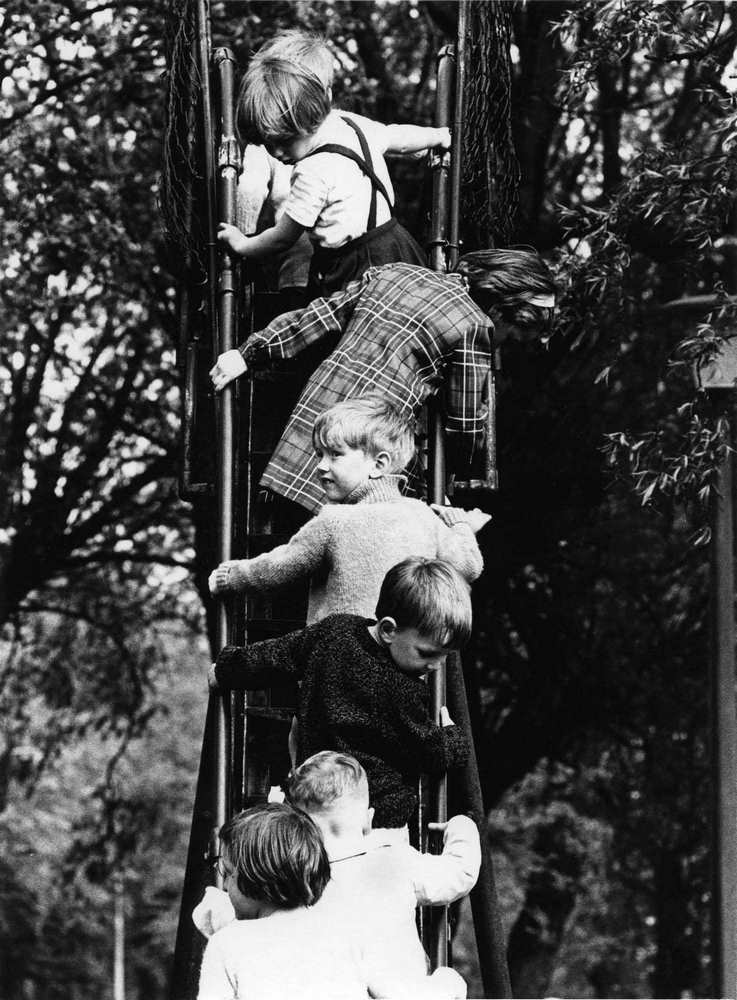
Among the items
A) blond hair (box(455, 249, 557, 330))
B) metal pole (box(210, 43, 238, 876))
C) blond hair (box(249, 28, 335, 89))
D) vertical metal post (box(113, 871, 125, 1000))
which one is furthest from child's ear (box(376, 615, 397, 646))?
vertical metal post (box(113, 871, 125, 1000))

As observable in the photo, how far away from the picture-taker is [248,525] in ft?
20.5

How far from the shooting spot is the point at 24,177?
41.2ft

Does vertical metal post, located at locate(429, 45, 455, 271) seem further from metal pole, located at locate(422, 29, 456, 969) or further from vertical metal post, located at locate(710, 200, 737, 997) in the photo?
vertical metal post, located at locate(710, 200, 737, 997)

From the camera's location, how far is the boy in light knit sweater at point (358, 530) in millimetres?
4930

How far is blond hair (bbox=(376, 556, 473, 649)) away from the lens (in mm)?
4523

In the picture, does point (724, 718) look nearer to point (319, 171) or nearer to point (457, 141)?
point (457, 141)

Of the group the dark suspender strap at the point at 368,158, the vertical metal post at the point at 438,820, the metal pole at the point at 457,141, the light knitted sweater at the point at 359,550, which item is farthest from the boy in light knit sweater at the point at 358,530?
the metal pole at the point at 457,141

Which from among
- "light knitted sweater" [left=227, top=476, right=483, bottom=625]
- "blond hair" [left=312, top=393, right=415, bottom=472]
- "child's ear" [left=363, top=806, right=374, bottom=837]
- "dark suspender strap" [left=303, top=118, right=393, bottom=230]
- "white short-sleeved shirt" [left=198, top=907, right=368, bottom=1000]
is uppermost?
"dark suspender strap" [left=303, top=118, right=393, bottom=230]

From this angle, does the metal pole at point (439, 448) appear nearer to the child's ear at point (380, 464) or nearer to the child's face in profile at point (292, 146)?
the child's ear at point (380, 464)

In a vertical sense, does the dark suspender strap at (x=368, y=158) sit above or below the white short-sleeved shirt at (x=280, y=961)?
above

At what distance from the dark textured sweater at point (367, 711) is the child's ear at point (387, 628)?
0.07 m

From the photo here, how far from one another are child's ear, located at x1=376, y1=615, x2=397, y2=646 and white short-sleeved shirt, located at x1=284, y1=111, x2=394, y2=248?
1.84m

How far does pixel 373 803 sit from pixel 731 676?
4.93m

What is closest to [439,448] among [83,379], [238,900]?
[238,900]
